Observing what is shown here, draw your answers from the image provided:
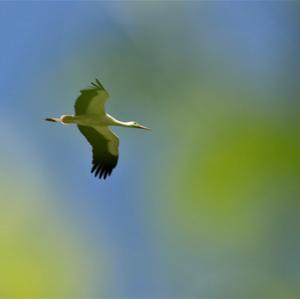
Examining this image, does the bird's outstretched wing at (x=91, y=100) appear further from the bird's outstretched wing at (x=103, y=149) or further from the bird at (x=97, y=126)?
the bird's outstretched wing at (x=103, y=149)

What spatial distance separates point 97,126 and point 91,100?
1.10 m

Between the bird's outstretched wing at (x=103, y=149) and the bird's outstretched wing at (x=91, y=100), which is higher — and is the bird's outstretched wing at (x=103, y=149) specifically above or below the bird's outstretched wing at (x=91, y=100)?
below

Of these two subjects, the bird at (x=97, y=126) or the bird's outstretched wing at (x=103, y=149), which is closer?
the bird at (x=97, y=126)

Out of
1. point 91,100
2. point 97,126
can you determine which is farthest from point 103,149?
point 91,100

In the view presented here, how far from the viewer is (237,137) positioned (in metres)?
2.10

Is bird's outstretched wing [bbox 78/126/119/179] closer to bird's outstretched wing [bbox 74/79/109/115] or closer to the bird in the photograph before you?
the bird

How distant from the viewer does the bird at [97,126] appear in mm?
11820

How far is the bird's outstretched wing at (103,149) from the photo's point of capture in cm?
1348

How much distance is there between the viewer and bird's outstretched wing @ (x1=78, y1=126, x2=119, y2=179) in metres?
13.5

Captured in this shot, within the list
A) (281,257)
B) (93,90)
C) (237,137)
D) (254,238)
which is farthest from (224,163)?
(93,90)

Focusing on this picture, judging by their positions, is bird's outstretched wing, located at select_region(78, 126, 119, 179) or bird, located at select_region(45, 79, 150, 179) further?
bird's outstretched wing, located at select_region(78, 126, 119, 179)

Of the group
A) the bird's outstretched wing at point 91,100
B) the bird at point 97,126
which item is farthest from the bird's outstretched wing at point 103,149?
the bird's outstretched wing at point 91,100

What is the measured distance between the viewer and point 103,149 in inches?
539

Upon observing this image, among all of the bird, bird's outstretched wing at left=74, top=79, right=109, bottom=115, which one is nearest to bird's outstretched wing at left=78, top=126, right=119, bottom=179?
the bird
